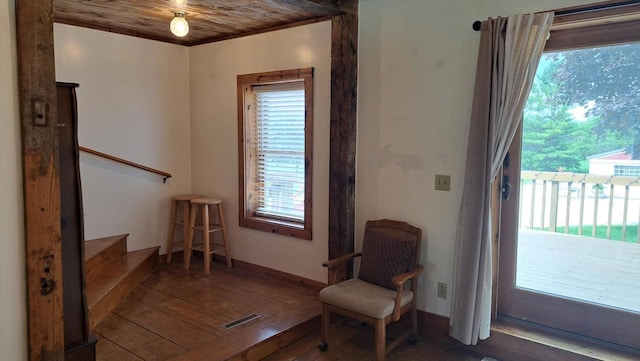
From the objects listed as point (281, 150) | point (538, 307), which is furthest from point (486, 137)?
point (281, 150)

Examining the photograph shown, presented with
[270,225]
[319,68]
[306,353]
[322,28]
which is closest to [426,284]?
[306,353]

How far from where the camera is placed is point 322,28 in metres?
3.82

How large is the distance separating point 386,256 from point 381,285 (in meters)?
0.20

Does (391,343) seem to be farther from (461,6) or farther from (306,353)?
(461,6)

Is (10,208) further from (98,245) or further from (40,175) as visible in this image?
(98,245)

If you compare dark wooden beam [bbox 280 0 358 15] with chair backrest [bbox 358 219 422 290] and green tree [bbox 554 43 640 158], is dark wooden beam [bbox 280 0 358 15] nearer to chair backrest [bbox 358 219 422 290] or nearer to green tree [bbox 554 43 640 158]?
green tree [bbox 554 43 640 158]

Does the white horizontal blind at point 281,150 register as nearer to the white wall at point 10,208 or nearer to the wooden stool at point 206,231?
the wooden stool at point 206,231

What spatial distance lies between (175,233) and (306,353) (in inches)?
92.8

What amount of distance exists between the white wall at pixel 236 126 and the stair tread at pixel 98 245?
1.02m

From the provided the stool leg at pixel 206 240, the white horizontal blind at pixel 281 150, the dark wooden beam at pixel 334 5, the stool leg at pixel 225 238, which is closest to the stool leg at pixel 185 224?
the stool leg at pixel 206 240

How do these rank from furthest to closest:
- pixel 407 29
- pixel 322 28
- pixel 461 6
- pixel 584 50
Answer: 1. pixel 322 28
2. pixel 407 29
3. pixel 461 6
4. pixel 584 50

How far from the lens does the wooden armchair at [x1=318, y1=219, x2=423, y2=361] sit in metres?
2.92

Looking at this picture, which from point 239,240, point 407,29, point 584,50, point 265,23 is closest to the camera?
point 584,50

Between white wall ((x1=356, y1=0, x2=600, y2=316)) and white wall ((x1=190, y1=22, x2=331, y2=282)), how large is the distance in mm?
392
